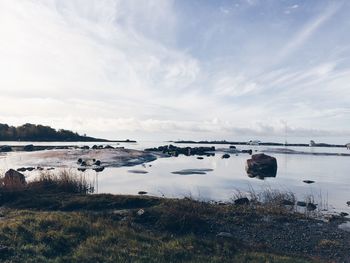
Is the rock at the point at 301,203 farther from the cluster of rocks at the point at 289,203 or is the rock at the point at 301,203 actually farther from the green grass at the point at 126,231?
the green grass at the point at 126,231

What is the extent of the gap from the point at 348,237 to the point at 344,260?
3.96 metres

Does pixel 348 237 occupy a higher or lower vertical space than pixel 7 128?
lower

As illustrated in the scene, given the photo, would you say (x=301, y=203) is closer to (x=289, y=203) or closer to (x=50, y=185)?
(x=289, y=203)

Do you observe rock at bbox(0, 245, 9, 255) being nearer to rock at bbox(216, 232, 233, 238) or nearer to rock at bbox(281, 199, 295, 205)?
rock at bbox(216, 232, 233, 238)

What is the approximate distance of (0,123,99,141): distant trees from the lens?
16288 centimetres

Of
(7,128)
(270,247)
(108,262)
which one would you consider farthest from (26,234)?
(7,128)

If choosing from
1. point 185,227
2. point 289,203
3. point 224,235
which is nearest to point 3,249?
point 185,227

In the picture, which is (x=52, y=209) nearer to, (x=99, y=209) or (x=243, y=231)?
(x=99, y=209)

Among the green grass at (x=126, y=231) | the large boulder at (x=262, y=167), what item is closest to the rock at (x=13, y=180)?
the green grass at (x=126, y=231)

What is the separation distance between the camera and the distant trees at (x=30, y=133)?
162875 millimetres

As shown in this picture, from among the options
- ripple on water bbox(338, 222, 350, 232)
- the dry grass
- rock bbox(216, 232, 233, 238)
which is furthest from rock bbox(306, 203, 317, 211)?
the dry grass

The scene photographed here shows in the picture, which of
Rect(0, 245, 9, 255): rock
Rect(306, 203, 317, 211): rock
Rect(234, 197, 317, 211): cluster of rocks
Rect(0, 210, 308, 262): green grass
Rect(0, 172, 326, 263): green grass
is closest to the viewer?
Rect(0, 245, 9, 255): rock

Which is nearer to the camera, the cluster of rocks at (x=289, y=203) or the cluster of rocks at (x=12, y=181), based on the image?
the cluster of rocks at (x=289, y=203)

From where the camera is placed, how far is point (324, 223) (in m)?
22.7
